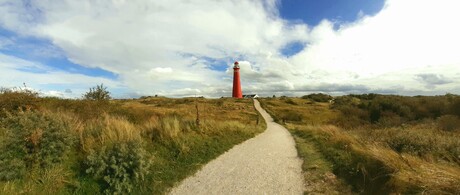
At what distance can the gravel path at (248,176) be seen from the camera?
7293 millimetres

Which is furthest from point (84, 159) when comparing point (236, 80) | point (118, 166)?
point (236, 80)

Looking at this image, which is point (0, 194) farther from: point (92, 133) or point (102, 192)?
point (92, 133)

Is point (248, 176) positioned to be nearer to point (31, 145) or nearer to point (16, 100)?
point (31, 145)

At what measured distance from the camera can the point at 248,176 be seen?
8.35 meters

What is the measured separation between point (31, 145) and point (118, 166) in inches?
88.5

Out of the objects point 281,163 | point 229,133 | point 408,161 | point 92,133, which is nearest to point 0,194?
point 92,133

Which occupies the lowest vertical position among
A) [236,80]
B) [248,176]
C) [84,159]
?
[248,176]

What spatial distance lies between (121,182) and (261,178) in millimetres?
3659

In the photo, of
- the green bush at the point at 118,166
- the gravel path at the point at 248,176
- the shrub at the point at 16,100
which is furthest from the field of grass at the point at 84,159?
the shrub at the point at 16,100

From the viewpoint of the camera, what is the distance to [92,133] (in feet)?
30.9

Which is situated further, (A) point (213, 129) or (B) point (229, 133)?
(B) point (229, 133)

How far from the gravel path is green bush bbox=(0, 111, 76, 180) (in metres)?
3.26

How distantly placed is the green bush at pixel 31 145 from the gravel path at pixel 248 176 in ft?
10.7

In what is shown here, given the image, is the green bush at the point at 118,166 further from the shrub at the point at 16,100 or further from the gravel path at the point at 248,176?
the shrub at the point at 16,100
